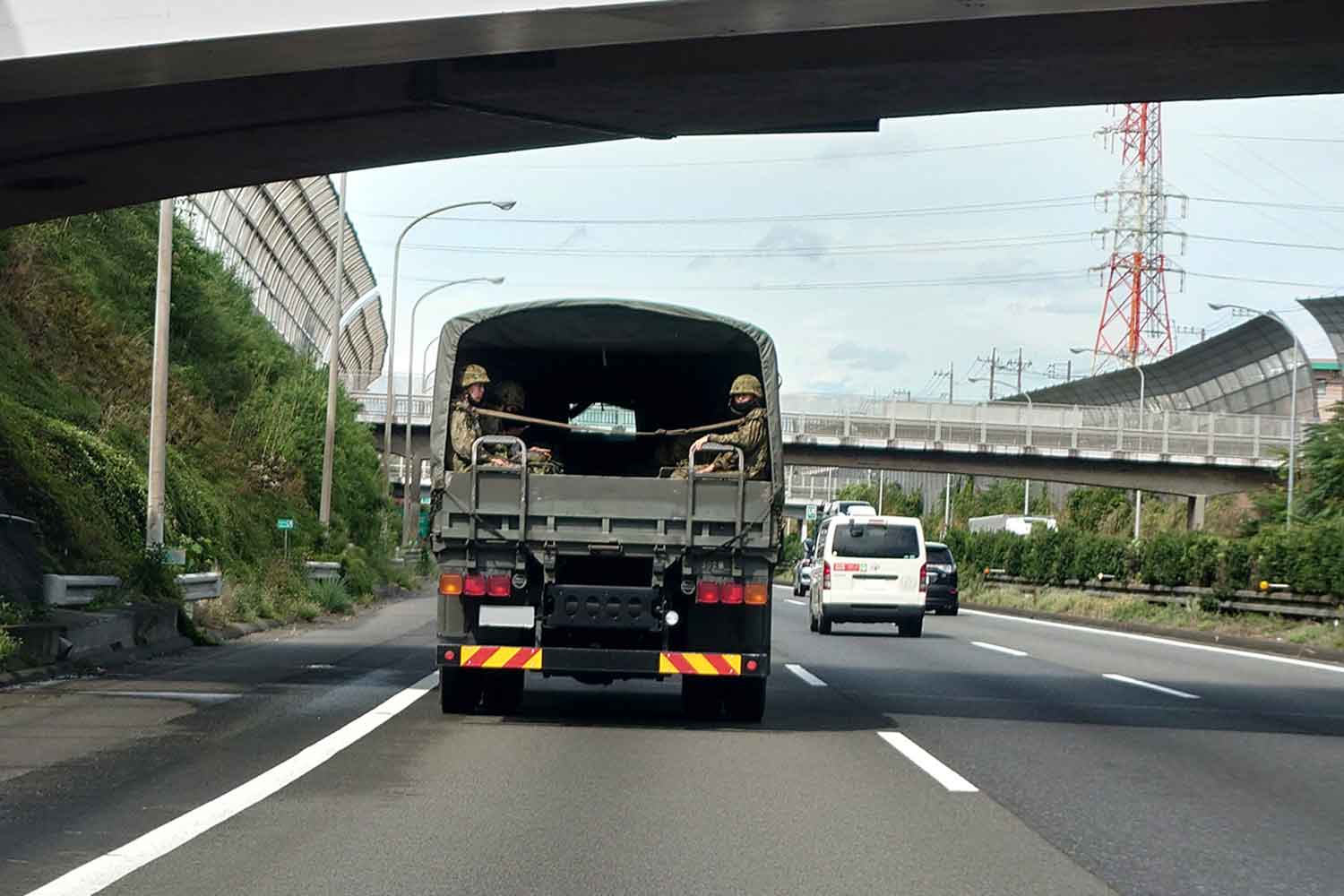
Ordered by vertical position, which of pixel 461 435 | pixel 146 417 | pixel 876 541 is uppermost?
pixel 146 417

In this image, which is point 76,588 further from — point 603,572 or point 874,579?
point 874,579

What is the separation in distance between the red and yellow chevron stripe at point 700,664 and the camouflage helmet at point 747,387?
242 centimetres

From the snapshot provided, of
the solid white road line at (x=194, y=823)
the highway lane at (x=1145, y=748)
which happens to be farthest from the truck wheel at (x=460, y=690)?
the highway lane at (x=1145, y=748)

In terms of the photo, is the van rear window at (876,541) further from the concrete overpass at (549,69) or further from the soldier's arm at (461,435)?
the soldier's arm at (461,435)

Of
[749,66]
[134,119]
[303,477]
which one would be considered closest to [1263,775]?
[749,66]

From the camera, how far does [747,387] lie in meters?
13.9

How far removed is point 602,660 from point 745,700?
1.56m

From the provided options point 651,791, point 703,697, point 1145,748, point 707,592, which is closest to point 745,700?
point 703,697

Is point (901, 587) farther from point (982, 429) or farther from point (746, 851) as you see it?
point (982, 429)

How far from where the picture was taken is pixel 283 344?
142 feet

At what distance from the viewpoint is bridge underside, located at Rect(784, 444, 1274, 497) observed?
59.9 metres

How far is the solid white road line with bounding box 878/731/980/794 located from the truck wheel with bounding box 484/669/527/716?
2987 millimetres

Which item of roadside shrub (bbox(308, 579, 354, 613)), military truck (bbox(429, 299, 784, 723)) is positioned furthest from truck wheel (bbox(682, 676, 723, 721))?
roadside shrub (bbox(308, 579, 354, 613))

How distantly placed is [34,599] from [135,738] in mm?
6152
